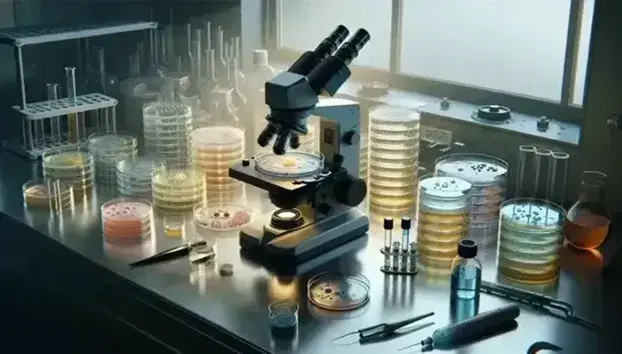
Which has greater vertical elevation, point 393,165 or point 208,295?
point 393,165

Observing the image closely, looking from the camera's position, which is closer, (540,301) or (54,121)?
(540,301)

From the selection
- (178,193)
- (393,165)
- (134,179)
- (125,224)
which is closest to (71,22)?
(134,179)

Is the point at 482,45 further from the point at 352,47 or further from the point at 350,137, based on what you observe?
the point at 352,47

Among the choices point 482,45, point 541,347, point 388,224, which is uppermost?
point 482,45

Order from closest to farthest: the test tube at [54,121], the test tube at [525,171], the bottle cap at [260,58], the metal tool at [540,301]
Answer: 1. the metal tool at [540,301]
2. the test tube at [525,171]
3. the test tube at [54,121]
4. the bottle cap at [260,58]

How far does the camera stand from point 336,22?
300cm

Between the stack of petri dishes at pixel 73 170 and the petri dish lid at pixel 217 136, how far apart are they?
30 centimetres

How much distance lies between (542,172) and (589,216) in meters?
0.21

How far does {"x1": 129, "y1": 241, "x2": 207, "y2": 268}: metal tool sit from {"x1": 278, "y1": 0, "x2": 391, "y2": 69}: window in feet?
3.43

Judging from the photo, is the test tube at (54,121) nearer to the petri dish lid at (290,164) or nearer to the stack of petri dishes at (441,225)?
the petri dish lid at (290,164)

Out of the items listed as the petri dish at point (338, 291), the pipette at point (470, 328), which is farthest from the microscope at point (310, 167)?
the pipette at point (470, 328)

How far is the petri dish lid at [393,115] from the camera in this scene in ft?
7.59

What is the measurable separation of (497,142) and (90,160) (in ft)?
3.68

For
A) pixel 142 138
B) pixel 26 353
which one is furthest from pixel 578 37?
pixel 26 353
